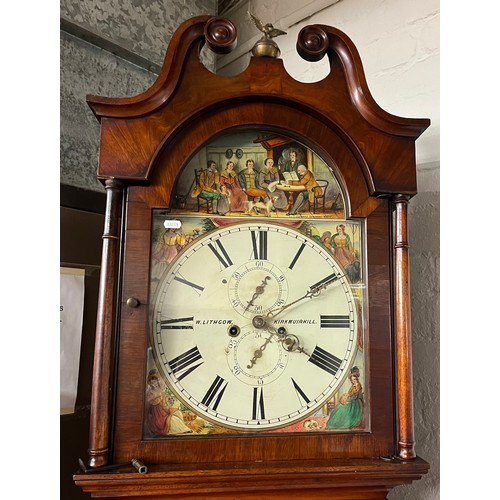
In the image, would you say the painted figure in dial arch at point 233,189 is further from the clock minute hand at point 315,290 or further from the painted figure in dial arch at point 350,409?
the painted figure in dial arch at point 350,409

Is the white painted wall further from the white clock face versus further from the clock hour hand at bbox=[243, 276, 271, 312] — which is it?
the clock hour hand at bbox=[243, 276, 271, 312]

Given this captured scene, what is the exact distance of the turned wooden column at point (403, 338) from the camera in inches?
31.5

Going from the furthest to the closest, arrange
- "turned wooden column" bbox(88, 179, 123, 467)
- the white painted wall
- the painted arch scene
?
1. the white painted wall
2. the painted arch scene
3. "turned wooden column" bbox(88, 179, 123, 467)

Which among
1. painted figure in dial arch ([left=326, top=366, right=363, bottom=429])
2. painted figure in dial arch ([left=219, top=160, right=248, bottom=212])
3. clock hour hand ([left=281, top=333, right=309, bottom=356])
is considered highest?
painted figure in dial arch ([left=219, top=160, right=248, bottom=212])

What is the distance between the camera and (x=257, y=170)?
0.87 meters

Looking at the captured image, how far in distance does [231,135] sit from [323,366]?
0.42 meters

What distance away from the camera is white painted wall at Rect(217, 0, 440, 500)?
103cm

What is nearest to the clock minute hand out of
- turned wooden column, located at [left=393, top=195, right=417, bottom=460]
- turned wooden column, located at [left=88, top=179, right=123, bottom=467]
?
turned wooden column, located at [left=393, top=195, right=417, bottom=460]

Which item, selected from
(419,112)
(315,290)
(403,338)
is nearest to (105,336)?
(315,290)

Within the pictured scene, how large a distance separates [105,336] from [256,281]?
0.84 ft

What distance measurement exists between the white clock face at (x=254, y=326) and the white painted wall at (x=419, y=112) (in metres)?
0.29
